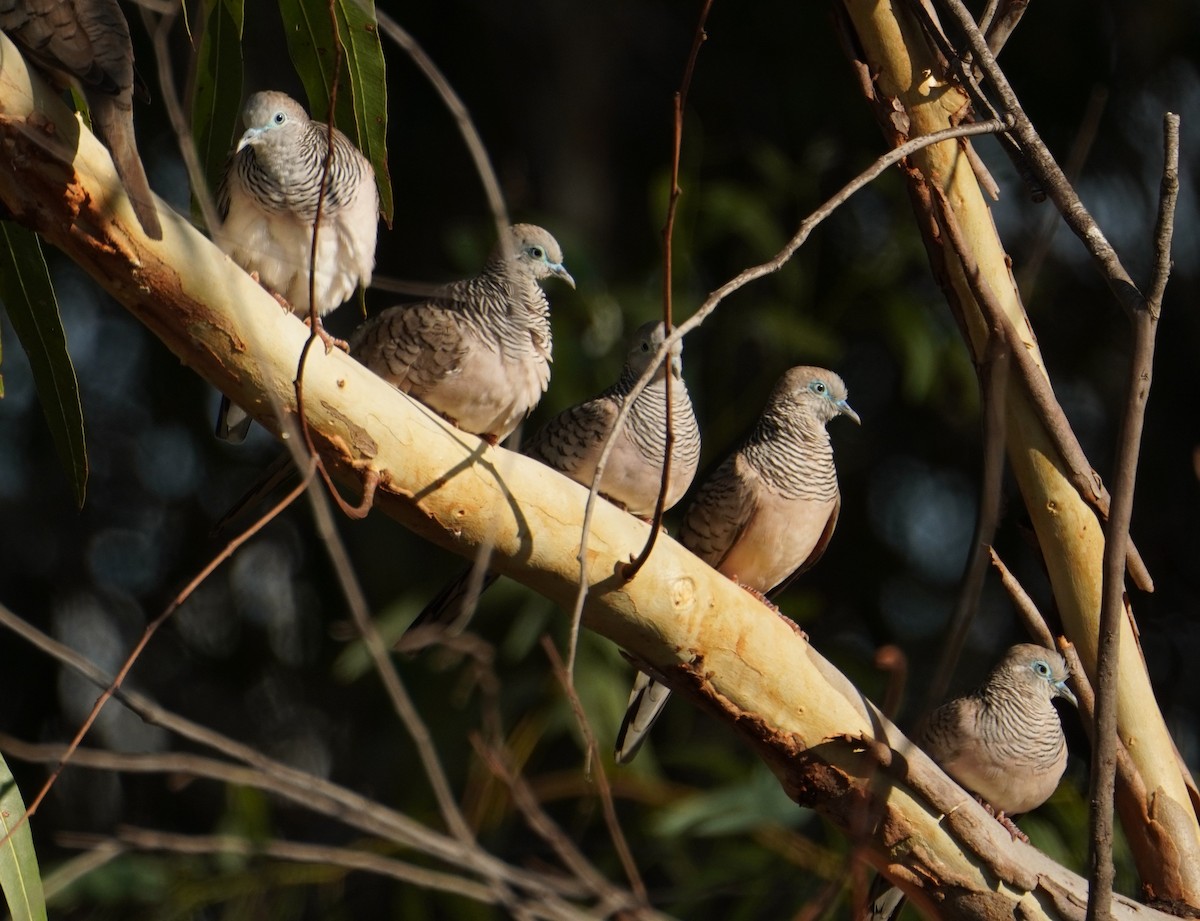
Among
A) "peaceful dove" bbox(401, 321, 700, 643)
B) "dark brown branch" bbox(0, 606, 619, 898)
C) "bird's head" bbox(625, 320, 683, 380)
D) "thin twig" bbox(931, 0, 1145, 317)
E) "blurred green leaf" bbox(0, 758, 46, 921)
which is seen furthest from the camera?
"bird's head" bbox(625, 320, 683, 380)

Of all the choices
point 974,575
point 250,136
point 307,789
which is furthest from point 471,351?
point 974,575

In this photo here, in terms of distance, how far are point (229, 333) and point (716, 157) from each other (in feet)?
11.5

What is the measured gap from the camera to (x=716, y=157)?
5082 mm

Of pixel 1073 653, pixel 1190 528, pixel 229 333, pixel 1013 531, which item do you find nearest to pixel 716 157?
pixel 1013 531

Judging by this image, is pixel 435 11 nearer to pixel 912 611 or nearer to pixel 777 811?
pixel 912 611

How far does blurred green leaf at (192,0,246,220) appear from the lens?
2213 mm

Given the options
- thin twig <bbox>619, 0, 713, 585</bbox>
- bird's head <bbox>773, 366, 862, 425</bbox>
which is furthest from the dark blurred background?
thin twig <bbox>619, 0, 713, 585</bbox>

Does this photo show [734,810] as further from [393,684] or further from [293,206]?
[393,684]

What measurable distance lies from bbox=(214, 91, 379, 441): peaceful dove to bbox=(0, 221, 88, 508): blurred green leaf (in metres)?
0.37

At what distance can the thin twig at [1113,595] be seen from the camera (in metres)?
1.78

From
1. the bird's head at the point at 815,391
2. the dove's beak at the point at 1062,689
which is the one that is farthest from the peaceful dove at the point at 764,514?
the dove's beak at the point at 1062,689

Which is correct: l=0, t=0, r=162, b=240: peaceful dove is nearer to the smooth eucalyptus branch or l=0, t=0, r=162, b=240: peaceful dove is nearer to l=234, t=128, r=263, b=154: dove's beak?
l=234, t=128, r=263, b=154: dove's beak

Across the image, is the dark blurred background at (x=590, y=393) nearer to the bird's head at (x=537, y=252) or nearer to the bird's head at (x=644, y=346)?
the bird's head at (x=644, y=346)

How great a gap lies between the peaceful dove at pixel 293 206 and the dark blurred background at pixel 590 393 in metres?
1.52
